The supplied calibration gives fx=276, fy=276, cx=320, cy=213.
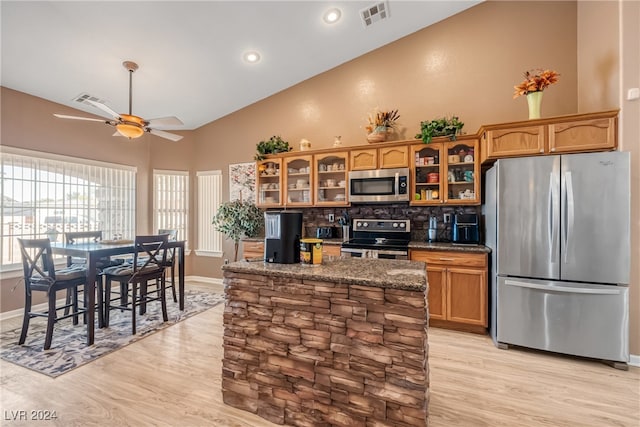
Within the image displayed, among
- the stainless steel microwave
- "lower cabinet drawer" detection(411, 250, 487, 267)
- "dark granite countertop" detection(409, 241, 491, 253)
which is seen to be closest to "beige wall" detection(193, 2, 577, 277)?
the stainless steel microwave

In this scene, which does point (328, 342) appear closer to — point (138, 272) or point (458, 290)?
point (458, 290)

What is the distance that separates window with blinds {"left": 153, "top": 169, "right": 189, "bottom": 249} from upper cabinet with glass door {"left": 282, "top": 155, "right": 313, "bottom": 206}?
2339mm

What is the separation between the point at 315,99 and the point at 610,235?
13.0 ft

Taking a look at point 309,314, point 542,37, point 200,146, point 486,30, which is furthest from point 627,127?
point 200,146

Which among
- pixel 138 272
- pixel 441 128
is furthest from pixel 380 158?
pixel 138 272

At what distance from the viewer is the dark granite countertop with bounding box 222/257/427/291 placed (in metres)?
1.50

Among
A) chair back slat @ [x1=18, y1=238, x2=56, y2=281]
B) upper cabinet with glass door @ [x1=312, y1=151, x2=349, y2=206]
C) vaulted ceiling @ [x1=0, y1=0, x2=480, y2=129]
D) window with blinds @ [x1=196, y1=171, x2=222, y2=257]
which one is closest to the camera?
chair back slat @ [x1=18, y1=238, x2=56, y2=281]

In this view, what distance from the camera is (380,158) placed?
12.5ft

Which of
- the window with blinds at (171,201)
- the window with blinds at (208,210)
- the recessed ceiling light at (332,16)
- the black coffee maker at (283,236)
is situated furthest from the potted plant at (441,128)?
the window with blinds at (171,201)

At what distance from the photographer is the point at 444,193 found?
11.5 ft

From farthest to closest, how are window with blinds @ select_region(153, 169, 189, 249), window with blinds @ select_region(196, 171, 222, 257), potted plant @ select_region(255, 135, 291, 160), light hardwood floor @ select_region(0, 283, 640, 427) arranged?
window with blinds @ select_region(196, 171, 222, 257)
window with blinds @ select_region(153, 169, 189, 249)
potted plant @ select_region(255, 135, 291, 160)
light hardwood floor @ select_region(0, 283, 640, 427)

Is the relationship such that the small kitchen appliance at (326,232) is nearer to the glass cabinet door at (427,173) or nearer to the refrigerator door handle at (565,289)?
the glass cabinet door at (427,173)

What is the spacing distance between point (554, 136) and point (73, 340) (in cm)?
531

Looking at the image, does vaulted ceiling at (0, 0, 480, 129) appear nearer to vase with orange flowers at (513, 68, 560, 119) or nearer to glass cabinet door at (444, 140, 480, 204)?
vase with orange flowers at (513, 68, 560, 119)
